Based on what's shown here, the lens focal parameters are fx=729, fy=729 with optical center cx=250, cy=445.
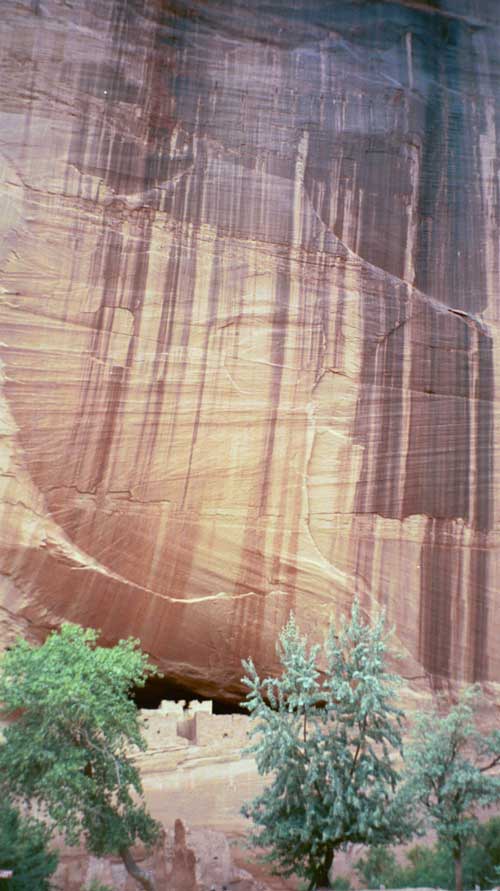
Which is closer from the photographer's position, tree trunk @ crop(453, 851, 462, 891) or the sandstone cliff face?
tree trunk @ crop(453, 851, 462, 891)

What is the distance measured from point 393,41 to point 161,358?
7526 mm

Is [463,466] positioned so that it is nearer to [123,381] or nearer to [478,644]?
[478,644]

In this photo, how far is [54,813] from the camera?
23.9ft

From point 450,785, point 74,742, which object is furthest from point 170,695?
point 450,785

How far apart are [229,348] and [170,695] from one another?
5.58 m

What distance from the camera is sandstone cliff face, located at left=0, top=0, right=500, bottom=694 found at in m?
10.5

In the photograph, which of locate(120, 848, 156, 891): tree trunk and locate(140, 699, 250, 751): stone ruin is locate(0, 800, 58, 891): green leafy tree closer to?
locate(120, 848, 156, 891): tree trunk

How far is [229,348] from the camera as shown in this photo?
11.1 m

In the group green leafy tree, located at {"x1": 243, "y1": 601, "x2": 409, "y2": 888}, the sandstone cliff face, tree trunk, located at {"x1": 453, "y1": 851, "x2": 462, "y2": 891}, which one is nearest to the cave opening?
the sandstone cliff face

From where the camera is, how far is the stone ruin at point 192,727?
10.2 meters

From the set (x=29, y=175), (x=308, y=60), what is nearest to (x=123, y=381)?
(x=29, y=175)

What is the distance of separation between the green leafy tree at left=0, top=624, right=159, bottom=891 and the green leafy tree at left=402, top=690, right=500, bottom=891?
10.4 feet

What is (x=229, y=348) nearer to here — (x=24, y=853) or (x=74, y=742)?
(x=74, y=742)

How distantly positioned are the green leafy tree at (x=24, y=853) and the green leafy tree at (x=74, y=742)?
29 centimetres
